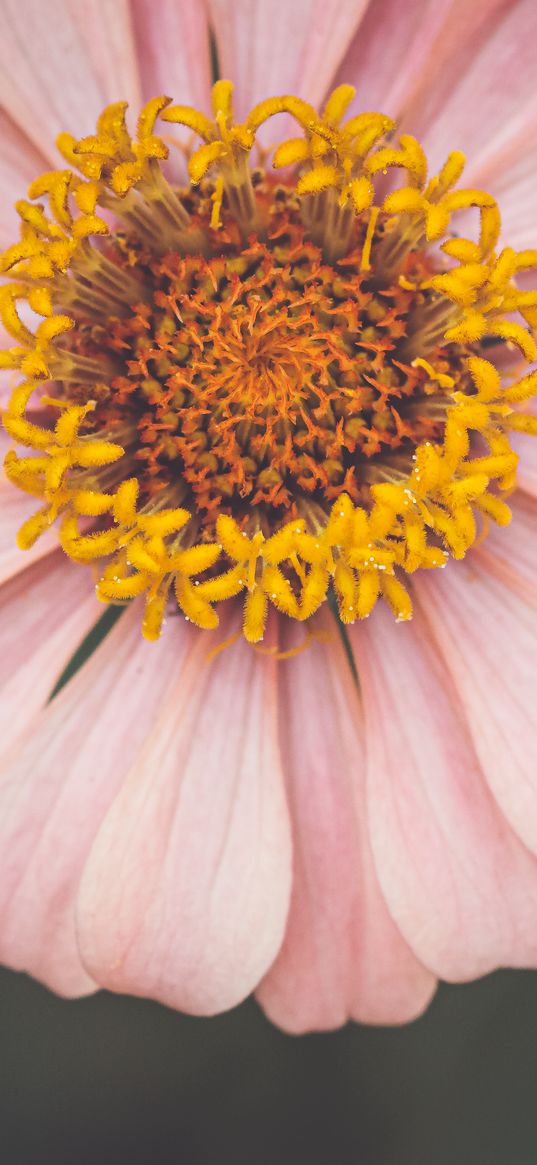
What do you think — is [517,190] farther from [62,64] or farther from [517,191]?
[62,64]

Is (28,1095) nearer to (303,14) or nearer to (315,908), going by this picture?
(315,908)

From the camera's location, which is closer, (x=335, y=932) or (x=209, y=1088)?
(x=335, y=932)

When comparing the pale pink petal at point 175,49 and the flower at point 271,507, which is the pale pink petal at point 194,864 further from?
the pale pink petal at point 175,49

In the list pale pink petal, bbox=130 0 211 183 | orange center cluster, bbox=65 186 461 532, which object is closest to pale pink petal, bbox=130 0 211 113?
pale pink petal, bbox=130 0 211 183

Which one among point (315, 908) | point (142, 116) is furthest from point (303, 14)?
point (315, 908)

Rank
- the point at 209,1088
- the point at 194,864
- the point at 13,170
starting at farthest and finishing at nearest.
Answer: the point at 209,1088, the point at 13,170, the point at 194,864

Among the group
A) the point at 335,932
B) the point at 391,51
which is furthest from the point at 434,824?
the point at 391,51
